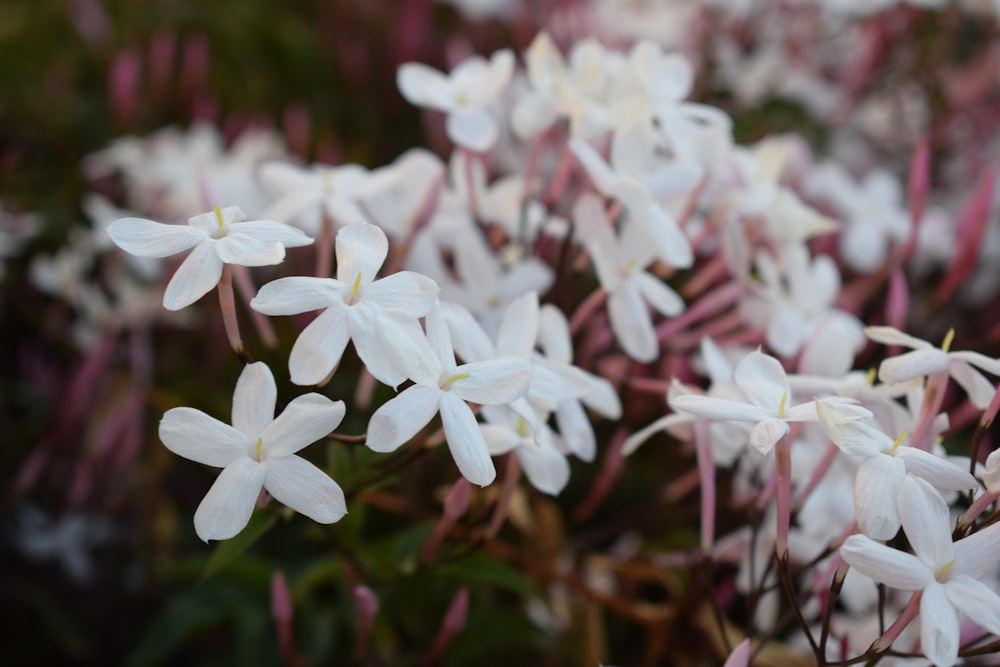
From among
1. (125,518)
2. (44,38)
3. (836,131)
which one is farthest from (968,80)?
(44,38)

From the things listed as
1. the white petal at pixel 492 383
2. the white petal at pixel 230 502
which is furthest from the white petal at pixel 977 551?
the white petal at pixel 230 502

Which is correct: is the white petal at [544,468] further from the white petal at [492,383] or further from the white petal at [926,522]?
the white petal at [926,522]

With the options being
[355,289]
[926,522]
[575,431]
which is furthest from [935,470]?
[355,289]

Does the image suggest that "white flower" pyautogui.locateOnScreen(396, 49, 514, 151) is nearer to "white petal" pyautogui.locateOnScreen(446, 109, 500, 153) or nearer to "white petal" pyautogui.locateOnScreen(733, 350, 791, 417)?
"white petal" pyautogui.locateOnScreen(446, 109, 500, 153)

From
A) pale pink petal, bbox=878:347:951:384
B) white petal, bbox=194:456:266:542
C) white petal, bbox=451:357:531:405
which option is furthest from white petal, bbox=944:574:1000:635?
white petal, bbox=194:456:266:542

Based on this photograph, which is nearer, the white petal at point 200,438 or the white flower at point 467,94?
the white petal at point 200,438

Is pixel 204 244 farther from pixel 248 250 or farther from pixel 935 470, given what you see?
pixel 935 470

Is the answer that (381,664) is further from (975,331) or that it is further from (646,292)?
(975,331)
